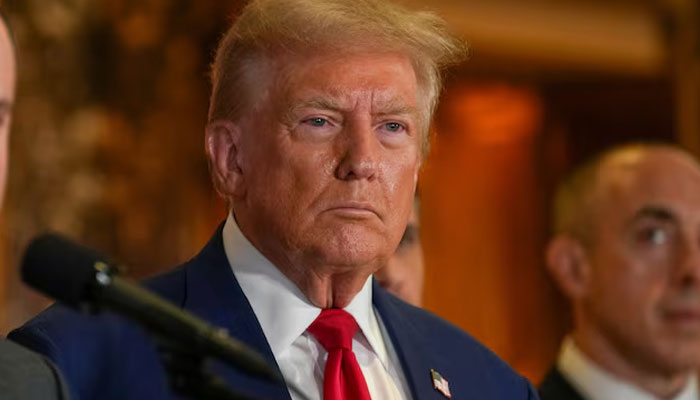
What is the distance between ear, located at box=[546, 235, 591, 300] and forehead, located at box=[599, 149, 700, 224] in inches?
6.5

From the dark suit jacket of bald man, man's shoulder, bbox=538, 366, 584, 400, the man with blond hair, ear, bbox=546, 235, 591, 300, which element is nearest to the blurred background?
ear, bbox=546, 235, 591, 300

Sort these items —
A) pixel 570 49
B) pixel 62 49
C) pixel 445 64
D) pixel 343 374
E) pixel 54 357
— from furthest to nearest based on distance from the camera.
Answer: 1. pixel 570 49
2. pixel 62 49
3. pixel 445 64
4. pixel 343 374
5. pixel 54 357

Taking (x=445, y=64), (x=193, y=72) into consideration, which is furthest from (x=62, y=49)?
(x=445, y=64)

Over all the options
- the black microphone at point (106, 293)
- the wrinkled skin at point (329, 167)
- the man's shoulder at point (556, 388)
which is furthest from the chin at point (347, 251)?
the man's shoulder at point (556, 388)

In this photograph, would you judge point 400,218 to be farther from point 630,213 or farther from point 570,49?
point 570,49

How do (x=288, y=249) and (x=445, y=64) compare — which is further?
(x=445, y=64)

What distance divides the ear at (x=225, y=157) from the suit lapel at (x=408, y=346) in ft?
1.15

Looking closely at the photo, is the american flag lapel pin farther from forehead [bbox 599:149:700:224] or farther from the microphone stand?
forehead [bbox 599:149:700:224]

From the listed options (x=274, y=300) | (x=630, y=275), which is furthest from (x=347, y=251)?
(x=630, y=275)

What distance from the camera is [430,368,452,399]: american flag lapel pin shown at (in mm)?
2620

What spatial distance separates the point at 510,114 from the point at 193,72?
3.49 metres

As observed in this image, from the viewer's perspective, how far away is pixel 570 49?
31.7ft

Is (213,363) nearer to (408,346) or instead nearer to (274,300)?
(274,300)

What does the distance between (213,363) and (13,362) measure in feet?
1.54
